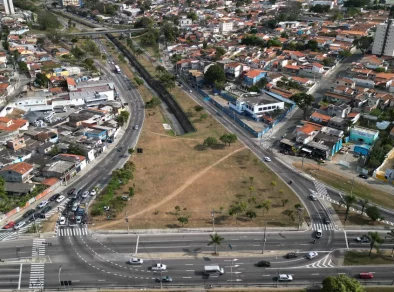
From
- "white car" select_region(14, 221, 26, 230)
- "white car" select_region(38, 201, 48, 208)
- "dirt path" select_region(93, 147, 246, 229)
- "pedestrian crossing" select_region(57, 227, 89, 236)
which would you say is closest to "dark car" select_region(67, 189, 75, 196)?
"white car" select_region(38, 201, 48, 208)

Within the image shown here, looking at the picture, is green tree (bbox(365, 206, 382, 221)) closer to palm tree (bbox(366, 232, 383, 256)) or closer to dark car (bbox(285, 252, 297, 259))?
palm tree (bbox(366, 232, 383, 256))

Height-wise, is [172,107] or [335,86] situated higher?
[335,86]

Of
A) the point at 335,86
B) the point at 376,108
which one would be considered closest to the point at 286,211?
the point at 376,108

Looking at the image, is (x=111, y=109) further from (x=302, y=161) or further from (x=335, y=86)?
(x=335, y=86)

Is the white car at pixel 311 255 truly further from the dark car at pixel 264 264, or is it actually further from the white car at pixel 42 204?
the white car at pixel 42 204

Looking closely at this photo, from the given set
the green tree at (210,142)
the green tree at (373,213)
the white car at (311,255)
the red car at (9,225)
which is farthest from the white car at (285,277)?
the red car at (9,225)
